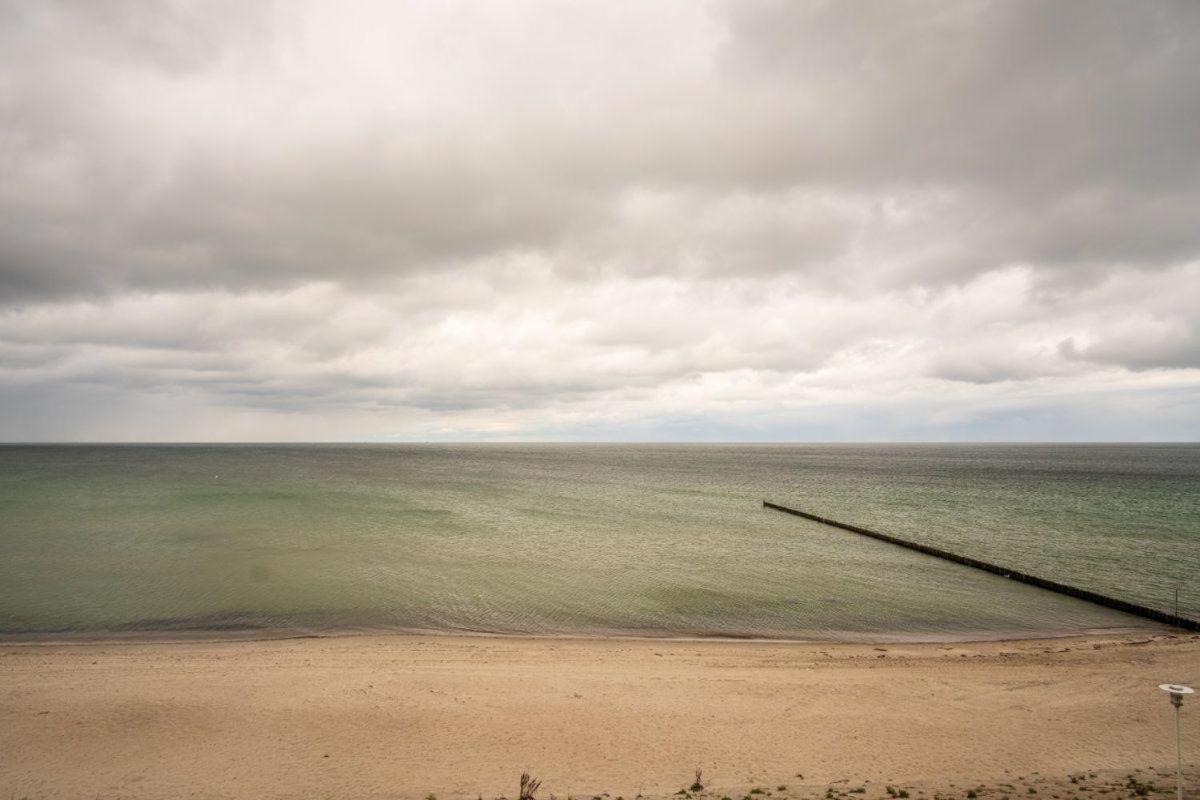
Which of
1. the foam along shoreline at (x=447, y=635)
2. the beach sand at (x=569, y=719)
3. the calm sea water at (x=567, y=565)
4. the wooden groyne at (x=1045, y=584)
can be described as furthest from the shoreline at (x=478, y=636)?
the beach sand at (x=569, y=719)

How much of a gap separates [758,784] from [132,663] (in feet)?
68.7

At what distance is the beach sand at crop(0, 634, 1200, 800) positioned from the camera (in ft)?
41.6

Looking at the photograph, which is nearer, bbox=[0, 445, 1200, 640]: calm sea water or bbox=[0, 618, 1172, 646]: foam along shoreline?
bbox=[0, 618, 1172, 646]: foam along shoreline

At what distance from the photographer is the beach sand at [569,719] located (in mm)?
12680

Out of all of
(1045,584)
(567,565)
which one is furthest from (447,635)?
(1045,584)

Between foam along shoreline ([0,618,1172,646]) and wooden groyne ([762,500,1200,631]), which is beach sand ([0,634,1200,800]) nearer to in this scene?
foam along shoreline ([0,618,1172,646])

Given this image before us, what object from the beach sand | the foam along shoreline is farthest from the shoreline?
the beach sand

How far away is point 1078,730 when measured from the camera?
49.8ft

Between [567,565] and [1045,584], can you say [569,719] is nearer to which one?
[567,565]

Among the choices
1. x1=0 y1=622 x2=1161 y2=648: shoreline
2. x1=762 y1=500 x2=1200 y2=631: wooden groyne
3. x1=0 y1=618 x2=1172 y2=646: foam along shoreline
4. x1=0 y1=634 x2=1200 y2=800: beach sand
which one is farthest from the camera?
x1=762 y1=500 x2=1200 y2=631: wooden groyne

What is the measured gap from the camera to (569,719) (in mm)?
15852

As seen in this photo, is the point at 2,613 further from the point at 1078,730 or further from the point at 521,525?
the point at 1078,730

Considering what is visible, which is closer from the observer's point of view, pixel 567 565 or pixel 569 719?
pixel 569 719

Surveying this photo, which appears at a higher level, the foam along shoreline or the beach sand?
the beach sand
